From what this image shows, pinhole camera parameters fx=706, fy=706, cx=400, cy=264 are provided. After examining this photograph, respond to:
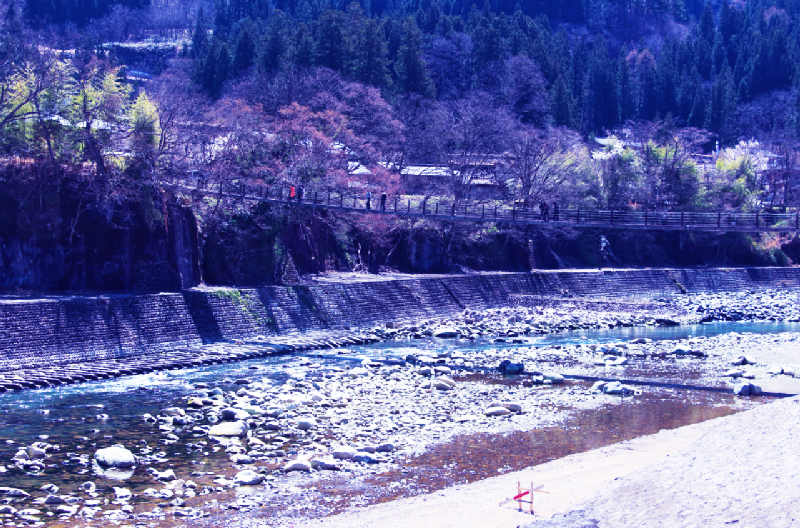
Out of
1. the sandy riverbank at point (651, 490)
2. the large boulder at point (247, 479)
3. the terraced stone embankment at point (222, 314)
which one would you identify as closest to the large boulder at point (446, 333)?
the terraced stone embankment at point (222, 314)

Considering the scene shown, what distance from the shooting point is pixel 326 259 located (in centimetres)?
3025

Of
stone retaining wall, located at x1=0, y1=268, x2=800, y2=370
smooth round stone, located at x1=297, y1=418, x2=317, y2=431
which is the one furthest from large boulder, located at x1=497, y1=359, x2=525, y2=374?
stone retaining wall, located at x1=0, y1=268, x2=800, y2=370

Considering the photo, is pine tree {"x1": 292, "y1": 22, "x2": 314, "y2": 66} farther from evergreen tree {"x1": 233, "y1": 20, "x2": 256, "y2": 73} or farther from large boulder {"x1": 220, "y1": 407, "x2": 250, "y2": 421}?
large boulder {"x1": 220, "y1": 407, "x2": 250, "y2": 421}

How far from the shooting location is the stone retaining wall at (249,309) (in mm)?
16547

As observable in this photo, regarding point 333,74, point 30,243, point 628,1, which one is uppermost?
point 628,1

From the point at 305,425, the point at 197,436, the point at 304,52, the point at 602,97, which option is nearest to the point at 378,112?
the point at 304,52

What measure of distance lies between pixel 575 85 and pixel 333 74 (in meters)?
35.0

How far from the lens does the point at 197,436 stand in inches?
426

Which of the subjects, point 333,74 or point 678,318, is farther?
point 333,74

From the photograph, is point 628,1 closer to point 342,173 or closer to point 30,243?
point 342,173

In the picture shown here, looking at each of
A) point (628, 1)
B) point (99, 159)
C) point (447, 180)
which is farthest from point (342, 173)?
point (628, 1)

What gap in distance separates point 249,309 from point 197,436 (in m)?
11.4

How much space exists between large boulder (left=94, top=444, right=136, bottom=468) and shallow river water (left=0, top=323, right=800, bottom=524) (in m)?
0.19

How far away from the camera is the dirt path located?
24.8 ft
